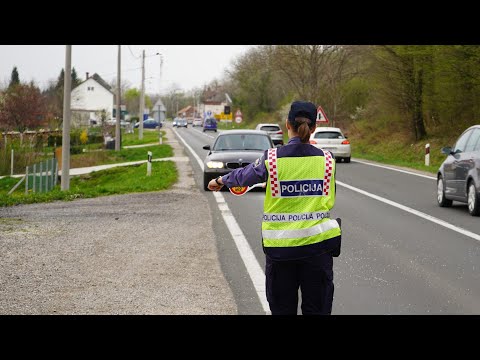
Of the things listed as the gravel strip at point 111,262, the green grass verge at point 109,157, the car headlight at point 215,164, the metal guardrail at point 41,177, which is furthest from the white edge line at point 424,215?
the green grass verge at point 109,157

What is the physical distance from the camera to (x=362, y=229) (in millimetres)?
13945

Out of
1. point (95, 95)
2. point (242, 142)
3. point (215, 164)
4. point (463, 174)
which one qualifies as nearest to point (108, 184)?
point (242, 142)

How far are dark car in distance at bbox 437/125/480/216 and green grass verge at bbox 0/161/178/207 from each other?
824cm

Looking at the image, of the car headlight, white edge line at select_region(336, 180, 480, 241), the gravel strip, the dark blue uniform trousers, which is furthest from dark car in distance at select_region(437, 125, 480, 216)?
the dark blue uniform trousers

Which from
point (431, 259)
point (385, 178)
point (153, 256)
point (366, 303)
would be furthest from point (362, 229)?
point (385, 178)

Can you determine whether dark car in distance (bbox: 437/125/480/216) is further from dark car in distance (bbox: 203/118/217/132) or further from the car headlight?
dark car in distance (bbox: 203/118/217/132)

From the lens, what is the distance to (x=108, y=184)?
32.0 m

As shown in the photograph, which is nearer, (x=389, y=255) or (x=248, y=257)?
(x=248, y=257)

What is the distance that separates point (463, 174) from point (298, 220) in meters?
11.8

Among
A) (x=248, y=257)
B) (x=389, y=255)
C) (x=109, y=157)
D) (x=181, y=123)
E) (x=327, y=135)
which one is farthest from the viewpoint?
(x=181, y=123)

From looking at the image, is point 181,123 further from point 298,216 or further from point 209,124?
point 298,216

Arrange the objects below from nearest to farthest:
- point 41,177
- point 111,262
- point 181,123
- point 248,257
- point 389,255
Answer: point 111,262 < point 248,257 < point 389,255 < point 41,177 < point 181,123

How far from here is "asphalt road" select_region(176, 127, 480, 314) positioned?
816cm
